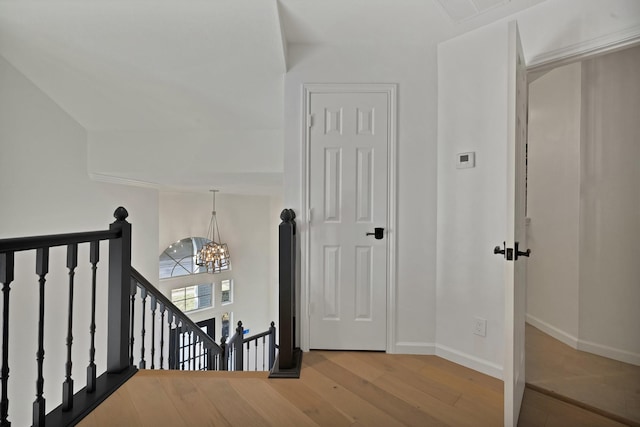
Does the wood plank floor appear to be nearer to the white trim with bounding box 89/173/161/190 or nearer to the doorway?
the doorway

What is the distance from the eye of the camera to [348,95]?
2.30 meters

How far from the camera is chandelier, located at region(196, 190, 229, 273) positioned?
243 inches

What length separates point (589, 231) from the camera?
7.84 ft

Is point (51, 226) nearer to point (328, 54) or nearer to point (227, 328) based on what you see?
point (328, 54)

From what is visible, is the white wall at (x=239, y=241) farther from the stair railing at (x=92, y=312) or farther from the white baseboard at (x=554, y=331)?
the white baseboard at (x=554, y=331)

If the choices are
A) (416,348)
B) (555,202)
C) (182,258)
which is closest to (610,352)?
(555,202)

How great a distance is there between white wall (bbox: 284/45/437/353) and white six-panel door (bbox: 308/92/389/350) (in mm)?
118

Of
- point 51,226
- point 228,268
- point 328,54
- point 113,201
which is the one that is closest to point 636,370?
point 328,54

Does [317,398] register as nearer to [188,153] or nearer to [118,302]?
[118,302]

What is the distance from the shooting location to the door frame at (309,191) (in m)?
2.28

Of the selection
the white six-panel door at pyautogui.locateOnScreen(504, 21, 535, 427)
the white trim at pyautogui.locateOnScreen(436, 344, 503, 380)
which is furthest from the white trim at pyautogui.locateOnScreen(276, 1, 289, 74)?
the white trim at pyautogui.locateOnScreen(436, 344, 503, 380)

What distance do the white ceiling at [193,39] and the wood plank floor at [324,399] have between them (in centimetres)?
222

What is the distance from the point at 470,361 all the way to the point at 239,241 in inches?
232

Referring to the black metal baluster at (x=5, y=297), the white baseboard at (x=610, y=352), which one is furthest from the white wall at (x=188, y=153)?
the white baseboard at (x=610, y=352)
